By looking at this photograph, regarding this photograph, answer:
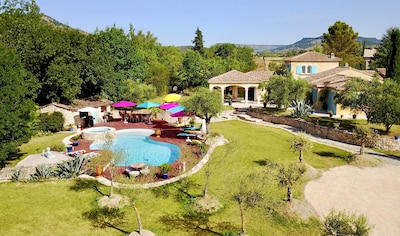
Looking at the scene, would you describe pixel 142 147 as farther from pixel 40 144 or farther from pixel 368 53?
pixel 368 53

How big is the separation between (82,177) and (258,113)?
2773 centimetres

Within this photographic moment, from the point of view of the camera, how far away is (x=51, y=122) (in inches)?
1320

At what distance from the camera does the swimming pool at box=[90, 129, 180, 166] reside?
25016 millimetres

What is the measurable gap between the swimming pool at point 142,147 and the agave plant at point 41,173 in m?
4.06

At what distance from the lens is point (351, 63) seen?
8175 cm

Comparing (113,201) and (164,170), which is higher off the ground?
(164,170)

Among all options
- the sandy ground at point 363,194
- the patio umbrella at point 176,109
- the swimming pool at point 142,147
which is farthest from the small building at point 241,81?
the sandy ground at point 363,194

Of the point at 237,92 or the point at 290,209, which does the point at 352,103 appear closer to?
the point at 290,209

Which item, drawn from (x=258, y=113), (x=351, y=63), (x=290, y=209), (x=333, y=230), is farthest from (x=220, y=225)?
(x=351, y=63)

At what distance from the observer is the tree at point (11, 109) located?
20234mm

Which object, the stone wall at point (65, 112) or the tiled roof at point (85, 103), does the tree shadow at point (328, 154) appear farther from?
the tiled roof at point (85, 103)

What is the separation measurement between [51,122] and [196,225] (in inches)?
988

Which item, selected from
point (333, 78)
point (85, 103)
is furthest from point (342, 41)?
point (85, 103)

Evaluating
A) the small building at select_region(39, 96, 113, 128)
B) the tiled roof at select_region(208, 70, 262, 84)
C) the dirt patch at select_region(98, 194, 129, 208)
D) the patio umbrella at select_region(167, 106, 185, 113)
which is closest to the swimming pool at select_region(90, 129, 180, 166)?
the patio umbrella at select_region(167, 106, 185, 113)
